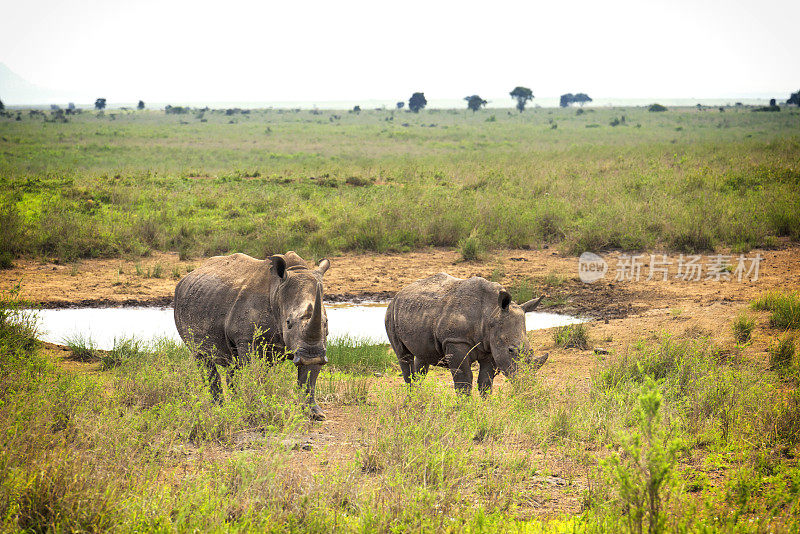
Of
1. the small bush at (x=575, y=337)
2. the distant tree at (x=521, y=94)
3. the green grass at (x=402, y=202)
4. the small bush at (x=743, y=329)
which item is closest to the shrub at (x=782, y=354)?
the small bush at (x=743, y=329)

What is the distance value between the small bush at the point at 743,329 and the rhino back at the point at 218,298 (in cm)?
757

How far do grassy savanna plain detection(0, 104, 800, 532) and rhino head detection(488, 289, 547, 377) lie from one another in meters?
0.23

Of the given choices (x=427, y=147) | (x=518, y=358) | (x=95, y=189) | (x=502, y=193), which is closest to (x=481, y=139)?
(x=427, y=147)

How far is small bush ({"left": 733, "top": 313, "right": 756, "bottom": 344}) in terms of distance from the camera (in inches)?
413

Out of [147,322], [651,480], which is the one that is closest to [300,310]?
[651,480]

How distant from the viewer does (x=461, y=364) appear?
7406mm

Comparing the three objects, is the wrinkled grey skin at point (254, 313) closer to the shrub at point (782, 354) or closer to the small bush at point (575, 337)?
the small bush at point (575, 337)

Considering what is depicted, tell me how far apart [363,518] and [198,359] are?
3616 mm

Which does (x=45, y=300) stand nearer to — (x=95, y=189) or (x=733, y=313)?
(x=95, y=189)

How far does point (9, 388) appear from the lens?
604 cm

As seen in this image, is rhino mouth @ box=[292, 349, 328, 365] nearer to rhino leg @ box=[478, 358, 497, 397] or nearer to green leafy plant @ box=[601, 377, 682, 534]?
rhino leg @ box=[478, 358, 497, 397]

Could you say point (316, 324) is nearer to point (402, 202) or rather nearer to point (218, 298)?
point (218, 298)

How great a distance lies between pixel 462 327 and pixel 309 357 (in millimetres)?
2061

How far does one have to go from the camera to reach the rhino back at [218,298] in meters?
6.98
